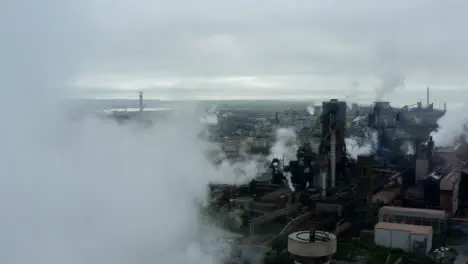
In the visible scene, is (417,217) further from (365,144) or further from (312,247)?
(365,144)

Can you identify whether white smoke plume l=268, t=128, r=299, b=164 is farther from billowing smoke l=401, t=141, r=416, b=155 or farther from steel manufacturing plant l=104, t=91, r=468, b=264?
billowing smoke l=401, t=141, r=416, b=155

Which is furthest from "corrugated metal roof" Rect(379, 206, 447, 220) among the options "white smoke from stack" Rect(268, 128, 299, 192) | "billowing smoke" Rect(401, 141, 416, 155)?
"billowing smoke" Rect(401, 141, 416, 155)

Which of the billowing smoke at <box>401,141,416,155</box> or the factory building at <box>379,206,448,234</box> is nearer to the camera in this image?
the factory building at <box>379,206,448,234</box>

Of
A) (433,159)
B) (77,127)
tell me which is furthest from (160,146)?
(433,159)

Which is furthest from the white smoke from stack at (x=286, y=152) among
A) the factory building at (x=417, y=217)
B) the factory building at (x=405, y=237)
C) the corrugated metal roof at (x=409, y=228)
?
the factory building at (x=405, y=237)

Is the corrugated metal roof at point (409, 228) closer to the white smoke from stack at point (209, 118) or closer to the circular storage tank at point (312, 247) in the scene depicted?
the circular storage tank at point (312, 247)

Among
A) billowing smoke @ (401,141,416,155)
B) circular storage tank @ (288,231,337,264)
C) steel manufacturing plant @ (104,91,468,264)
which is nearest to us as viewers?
circular storage tank @ (288,231,337,264)

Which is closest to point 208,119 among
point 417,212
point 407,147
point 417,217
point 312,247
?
point 417,212
